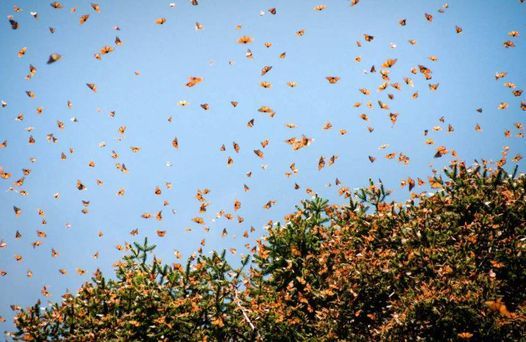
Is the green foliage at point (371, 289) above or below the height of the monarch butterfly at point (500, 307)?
above

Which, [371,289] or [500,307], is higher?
[371,289]

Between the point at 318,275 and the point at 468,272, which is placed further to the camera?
the point at 318,275

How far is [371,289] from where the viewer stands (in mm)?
10469

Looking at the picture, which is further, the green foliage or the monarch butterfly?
the green foliage

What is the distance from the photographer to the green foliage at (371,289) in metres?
8.21

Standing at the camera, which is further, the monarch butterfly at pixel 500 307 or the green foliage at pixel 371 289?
the green foliage at pixel 371 289

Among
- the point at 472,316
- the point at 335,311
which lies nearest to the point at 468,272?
the point at 472,316

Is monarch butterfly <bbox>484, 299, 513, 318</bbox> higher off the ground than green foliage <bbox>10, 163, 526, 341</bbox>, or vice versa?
green foliage <bbox>10, 163, 526, 341</bbox>

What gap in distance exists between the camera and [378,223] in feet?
41.5

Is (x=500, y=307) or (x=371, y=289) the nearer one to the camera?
(x=500, y=307)

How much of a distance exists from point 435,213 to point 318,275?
4.93 m

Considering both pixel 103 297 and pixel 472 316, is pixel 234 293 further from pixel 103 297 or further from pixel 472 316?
pixel 472 316

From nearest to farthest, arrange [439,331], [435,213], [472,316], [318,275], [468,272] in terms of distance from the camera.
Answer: [472,316] < [439,331] < [468,272] < [435,213] < [318,275]

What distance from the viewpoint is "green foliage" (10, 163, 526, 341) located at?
8.21 meters
